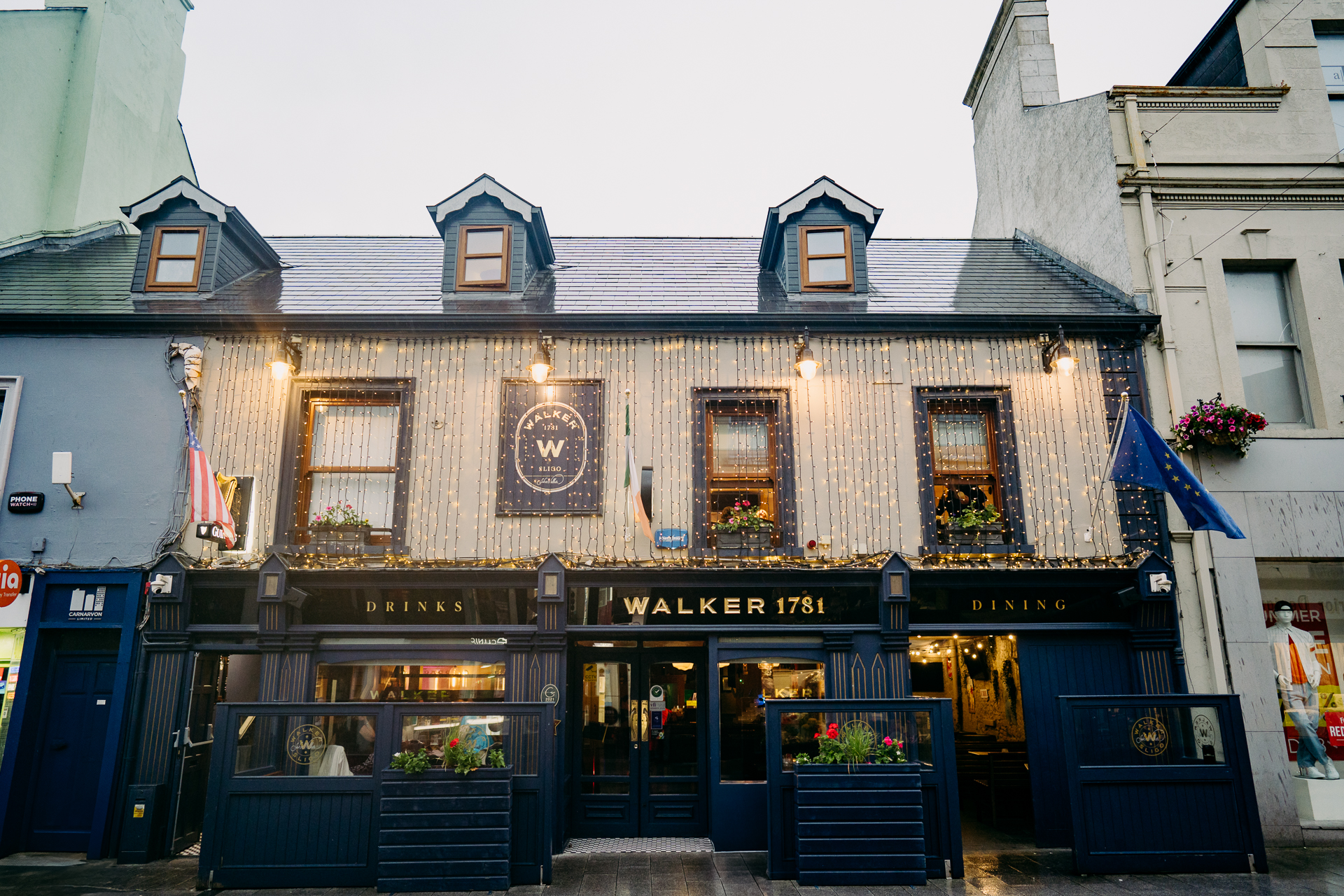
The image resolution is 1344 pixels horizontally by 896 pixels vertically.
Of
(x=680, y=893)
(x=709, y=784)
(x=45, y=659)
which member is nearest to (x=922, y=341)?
(x=709, y=784)

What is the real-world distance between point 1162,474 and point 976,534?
7.48 feet

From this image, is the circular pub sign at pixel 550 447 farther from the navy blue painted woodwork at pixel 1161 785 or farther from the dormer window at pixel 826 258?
the navy blue painted woodwork at pixel 1161 785

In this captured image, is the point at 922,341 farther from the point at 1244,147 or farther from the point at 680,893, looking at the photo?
the point at 680,893

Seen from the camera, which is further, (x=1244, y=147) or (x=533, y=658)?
(x=1244, y=147)

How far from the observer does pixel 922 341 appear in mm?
11188

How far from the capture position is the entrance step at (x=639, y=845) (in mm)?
9688

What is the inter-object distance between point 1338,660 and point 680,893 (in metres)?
9.34

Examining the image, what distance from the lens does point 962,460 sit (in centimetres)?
1098

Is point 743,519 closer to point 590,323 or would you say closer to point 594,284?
point 590,323

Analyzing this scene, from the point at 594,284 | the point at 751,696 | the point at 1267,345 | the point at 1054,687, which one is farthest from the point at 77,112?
the point at 1267,345

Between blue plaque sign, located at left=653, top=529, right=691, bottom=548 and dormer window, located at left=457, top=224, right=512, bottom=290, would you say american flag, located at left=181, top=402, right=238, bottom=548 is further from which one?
blue plaque sign, located at left=653, top=529, right=691, bottom=548

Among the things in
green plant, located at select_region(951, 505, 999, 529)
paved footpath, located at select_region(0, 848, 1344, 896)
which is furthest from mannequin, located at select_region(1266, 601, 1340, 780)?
green plant, located at select_region(951, 505, 999, 529)

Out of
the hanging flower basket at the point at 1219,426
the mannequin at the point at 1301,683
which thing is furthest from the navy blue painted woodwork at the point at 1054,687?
the hanging flower basket at the point at 1219,426

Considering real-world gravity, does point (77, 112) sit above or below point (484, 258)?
above
